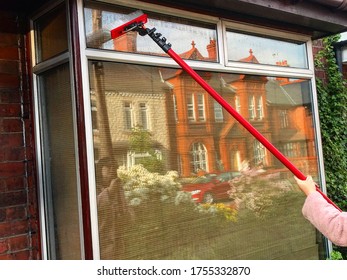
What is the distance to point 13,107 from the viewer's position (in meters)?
3.01

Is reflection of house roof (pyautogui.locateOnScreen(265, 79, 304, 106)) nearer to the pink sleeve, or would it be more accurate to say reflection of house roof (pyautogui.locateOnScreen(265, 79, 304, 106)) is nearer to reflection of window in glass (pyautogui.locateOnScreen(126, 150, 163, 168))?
A: reflection of window in glass (pyautogui.locateOnScreen(126, 150, 163, 168))

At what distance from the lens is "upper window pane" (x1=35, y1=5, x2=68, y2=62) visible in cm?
284

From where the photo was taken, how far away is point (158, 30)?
3.17 m

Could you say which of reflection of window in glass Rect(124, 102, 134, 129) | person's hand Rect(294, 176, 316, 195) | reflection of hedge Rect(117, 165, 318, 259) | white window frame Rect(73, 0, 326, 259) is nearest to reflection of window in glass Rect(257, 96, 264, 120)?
white window frame Rect(73, 0, 326, 259)

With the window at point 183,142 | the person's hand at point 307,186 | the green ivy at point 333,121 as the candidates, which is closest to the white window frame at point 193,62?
the window at point 183,142

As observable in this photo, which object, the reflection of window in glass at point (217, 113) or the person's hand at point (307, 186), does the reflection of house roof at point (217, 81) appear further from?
the person's hand at point (307, 186)

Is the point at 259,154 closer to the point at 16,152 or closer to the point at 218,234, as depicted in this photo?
the point at 218,234

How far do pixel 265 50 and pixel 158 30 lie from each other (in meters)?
1.21

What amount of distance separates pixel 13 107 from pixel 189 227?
1.54m

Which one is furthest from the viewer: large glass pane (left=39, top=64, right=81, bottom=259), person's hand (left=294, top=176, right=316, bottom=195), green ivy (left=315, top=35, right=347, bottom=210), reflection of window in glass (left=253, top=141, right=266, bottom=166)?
green ivy (left=315, top=35, right=347, bottom=210)

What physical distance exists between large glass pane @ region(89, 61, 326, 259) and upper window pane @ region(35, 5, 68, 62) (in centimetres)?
29

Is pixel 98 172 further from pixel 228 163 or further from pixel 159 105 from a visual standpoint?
pixel 228 163

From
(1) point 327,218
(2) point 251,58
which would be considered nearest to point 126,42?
(2) point 251,58

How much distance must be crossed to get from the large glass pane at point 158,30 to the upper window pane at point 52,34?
6.8 inches
